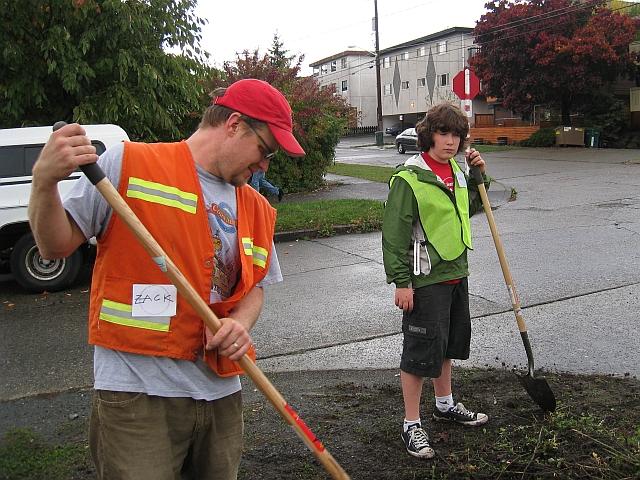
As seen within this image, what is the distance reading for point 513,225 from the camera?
36.9 ft

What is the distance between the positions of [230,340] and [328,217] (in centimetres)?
956

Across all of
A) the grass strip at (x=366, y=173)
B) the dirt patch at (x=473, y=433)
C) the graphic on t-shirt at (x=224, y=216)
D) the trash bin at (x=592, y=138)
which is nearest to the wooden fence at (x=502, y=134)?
the trash bin at (x=592, y=138)

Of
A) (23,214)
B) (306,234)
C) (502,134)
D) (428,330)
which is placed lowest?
(502,134)

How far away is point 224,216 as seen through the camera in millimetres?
2178

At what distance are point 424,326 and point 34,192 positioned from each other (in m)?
2.28

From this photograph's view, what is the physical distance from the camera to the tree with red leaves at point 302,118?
53.1ft

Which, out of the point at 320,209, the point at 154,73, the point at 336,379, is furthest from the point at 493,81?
the point at 336,379

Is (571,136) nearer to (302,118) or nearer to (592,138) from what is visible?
(592,138)

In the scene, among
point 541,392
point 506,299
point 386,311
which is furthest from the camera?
point 506,299

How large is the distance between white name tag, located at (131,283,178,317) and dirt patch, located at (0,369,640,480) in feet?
5.57

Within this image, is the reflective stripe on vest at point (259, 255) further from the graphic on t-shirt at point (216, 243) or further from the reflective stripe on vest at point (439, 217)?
the reflective stripe on vest at point (439, 217)

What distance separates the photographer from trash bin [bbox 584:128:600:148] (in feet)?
101

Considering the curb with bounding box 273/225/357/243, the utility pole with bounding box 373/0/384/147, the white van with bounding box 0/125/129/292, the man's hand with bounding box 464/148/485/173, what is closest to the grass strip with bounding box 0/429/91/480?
the man's hand with bounding box 464/148/485/173

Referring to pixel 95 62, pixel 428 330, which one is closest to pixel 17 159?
pixel 95 62
